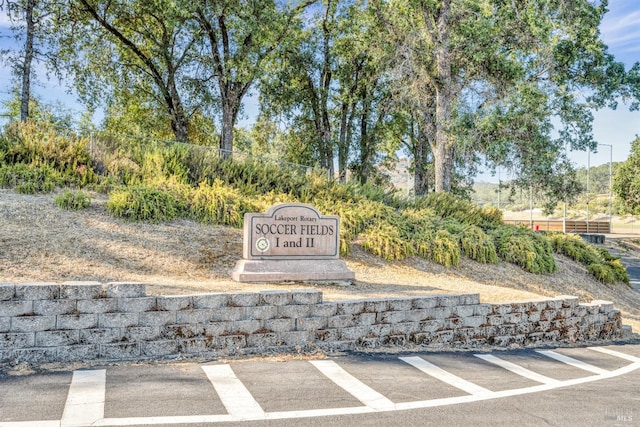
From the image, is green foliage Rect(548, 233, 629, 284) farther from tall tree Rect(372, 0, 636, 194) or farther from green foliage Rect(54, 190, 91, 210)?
green foliage Rect(54, 190, 91, 210)

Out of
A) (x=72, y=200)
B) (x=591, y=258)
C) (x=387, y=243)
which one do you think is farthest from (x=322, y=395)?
(x=591, y=258)

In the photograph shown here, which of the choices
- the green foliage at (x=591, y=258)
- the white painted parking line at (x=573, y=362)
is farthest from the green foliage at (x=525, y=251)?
the white painted parking line at (x=573, y=362)

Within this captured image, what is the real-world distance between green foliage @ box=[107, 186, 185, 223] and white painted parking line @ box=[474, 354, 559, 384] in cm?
713

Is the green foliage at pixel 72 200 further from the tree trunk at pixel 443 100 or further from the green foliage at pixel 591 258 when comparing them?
the green foliage at pixel 591 258

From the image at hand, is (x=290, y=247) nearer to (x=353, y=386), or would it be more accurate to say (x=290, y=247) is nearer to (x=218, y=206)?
(x=218, y=206)

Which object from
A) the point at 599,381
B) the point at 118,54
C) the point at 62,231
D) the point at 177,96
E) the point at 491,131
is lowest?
the point at 599,381

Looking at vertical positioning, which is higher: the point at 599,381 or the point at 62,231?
the point at 62,231

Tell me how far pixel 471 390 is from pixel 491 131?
518 inches

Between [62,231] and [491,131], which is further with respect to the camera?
[491,131]

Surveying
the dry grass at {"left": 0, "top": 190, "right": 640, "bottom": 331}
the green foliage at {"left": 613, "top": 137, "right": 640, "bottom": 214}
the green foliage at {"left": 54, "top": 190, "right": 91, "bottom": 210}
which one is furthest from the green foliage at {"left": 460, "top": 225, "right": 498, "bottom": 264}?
the green foliage at {"left": 613, "top": 137, "right": 640, "bottom": 214}

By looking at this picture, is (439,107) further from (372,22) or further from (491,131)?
(372,22)

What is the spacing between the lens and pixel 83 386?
4.89 metres

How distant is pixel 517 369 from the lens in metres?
6.59

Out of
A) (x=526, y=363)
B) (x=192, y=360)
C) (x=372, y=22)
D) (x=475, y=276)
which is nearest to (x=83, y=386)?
(x=192, y=360)
